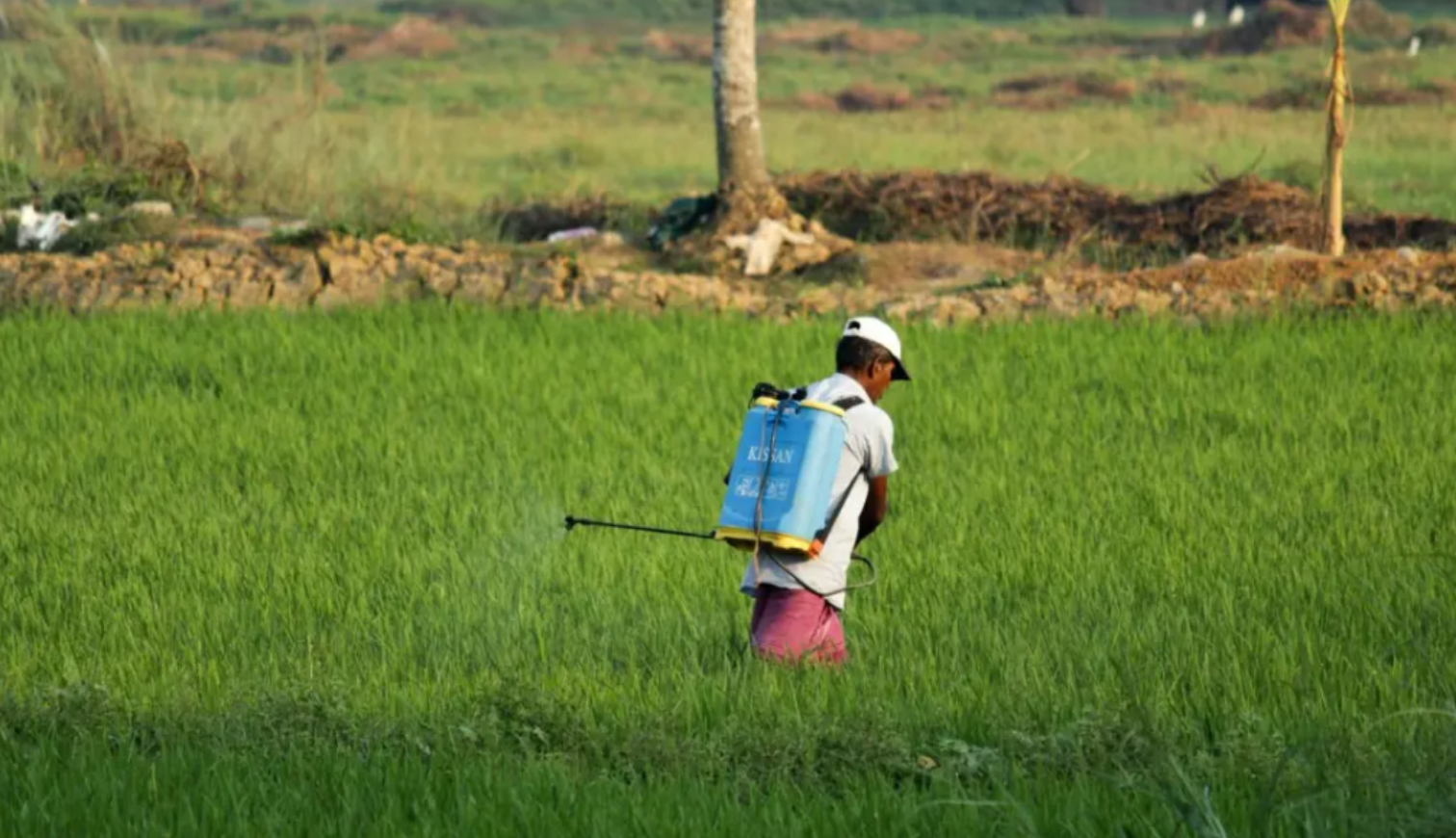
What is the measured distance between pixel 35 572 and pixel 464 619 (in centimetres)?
176

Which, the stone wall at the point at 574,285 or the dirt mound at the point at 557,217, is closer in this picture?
the stone wall at the point at 574,285

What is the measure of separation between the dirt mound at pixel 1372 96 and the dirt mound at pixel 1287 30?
1135cm

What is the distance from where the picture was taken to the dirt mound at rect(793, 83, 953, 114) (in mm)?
41750

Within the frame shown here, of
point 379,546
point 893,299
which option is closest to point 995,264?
point 893,299

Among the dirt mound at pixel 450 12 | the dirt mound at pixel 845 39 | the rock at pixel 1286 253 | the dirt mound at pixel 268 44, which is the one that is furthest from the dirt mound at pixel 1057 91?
the dirt mound at pixel 450 12

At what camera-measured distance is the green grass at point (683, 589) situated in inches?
221

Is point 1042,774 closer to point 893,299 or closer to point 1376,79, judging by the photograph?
point 893,299

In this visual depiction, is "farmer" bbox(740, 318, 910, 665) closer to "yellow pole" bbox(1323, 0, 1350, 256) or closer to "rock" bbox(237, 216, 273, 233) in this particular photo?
"yellow pole" bbox(1323, 0, 1350, 256)

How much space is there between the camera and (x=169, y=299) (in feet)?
48.4

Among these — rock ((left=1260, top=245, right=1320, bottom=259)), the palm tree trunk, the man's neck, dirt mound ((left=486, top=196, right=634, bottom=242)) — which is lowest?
dirt mound ((left=486, top=196, right=634, bottom=242))

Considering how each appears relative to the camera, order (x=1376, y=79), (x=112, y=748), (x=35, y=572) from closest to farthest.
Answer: (x=112, y=748) < (x=35, y=572) < (x=1376, y=79)

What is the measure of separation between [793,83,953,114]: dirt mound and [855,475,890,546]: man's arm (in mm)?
34334

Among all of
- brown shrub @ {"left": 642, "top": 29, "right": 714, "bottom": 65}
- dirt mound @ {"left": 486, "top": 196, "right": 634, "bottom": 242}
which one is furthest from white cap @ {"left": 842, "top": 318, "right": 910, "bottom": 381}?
brown shrub @ {"left": 642, "top": 29, "right": 714, "bottom": 65}

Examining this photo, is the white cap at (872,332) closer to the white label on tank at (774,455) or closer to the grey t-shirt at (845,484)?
the grey t-shirt at (845,484)
